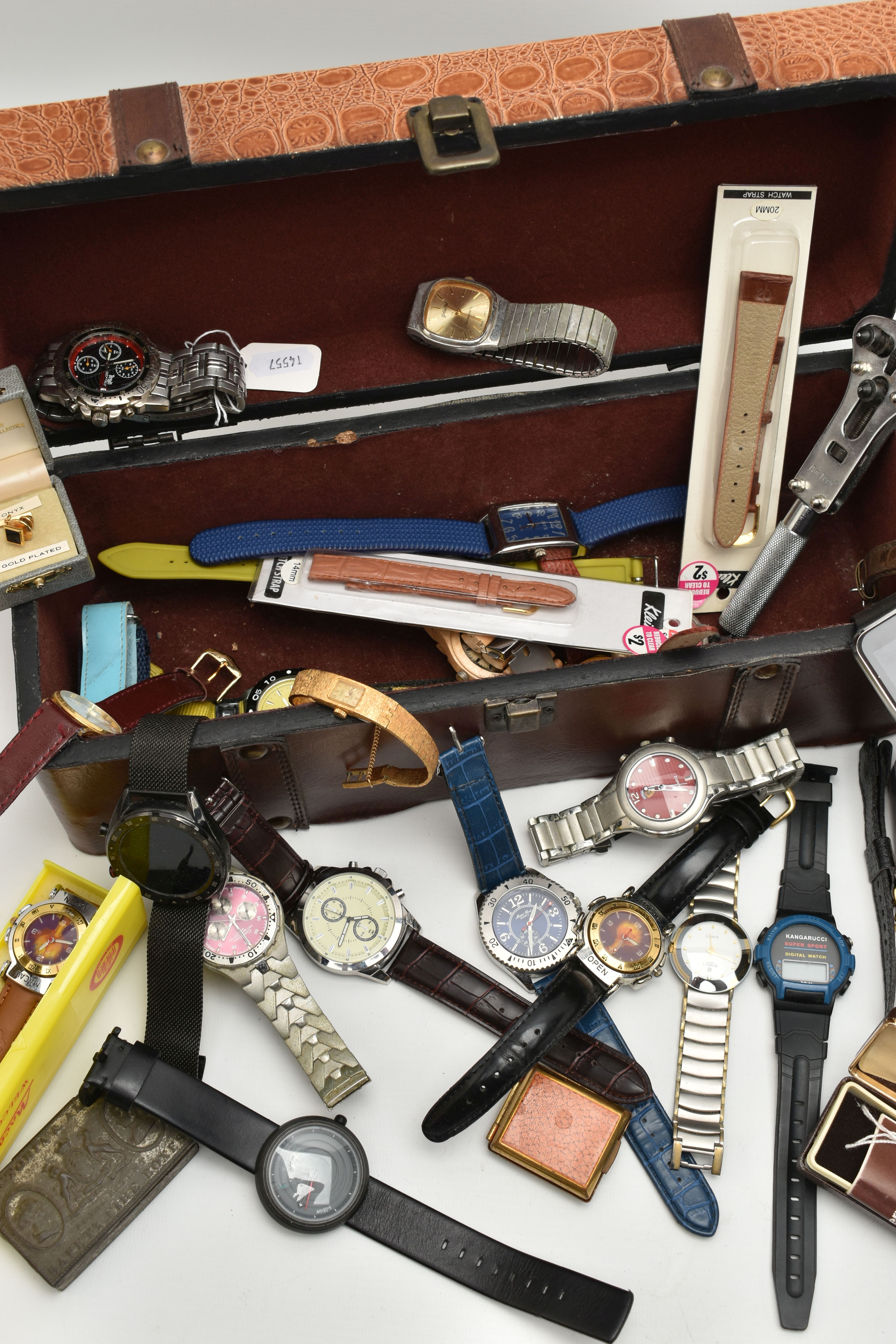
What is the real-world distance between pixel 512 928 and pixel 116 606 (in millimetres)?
1473

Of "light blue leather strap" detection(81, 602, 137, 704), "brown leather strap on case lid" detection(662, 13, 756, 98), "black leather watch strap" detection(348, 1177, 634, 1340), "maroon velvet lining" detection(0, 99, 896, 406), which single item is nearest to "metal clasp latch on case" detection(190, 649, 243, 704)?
"light blue leather strap" detection(81, 602, 137, 704)

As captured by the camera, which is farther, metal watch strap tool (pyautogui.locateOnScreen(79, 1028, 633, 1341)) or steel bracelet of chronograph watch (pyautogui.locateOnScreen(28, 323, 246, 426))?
steel bracelet of chronograph watch (pyautogui.locateOnScreen(28, 323, 246, 426))

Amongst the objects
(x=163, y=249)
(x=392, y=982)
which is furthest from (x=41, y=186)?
(x=392, y=982)

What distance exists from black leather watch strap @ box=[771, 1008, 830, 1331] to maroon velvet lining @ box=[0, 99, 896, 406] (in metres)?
2.03

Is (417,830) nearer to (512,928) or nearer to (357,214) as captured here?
(512,928)

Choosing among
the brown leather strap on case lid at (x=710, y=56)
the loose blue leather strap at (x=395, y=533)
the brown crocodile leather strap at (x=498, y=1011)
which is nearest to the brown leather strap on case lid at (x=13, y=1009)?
the brown crocodile leather strap at (x=498, y=1011)

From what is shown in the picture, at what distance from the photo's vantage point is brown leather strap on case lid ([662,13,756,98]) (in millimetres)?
2982

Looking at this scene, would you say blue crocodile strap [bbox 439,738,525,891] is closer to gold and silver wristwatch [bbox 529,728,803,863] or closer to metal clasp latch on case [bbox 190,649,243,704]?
gold and silver wristwatch [bbox 529,728,803,863]

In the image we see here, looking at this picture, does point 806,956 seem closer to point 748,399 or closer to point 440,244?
point 748,399

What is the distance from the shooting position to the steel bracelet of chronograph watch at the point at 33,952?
3.22 metres

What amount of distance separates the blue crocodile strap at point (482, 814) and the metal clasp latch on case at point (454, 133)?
1.45 meters

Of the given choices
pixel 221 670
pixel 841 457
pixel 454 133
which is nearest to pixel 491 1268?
pixel 221 670

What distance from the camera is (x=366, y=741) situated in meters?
3.19

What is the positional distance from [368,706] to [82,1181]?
53.1 inches
